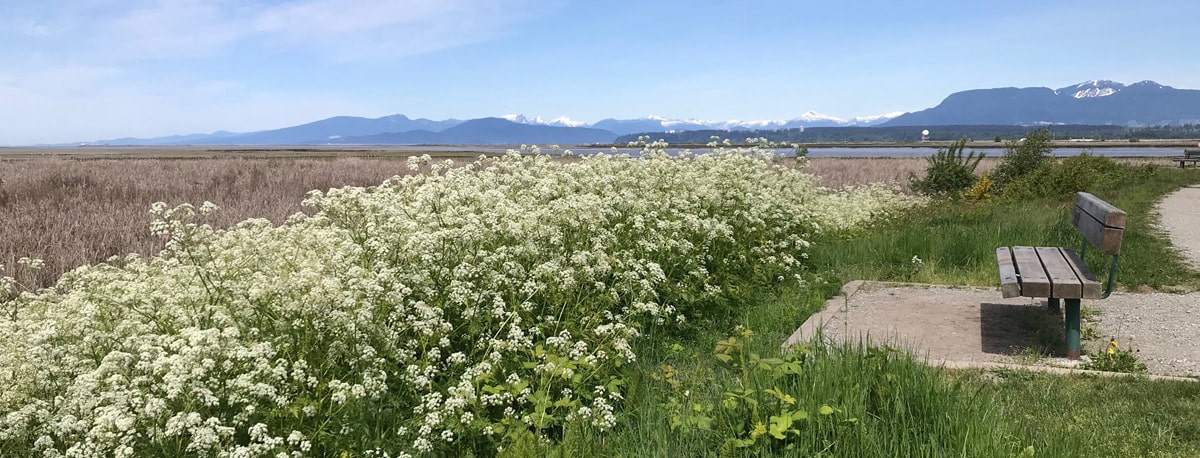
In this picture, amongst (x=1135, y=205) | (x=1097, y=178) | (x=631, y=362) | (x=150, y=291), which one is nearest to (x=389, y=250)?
(x=150, y=291)

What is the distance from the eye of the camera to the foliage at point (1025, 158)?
2239 centimetres

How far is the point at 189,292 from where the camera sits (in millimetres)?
4793

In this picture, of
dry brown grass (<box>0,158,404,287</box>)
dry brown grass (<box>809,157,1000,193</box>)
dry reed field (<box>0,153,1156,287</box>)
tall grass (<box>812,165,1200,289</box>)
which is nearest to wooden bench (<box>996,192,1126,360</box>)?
tall grass (<box>812,165,1200,289</box>)

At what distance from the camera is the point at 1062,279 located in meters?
5.90

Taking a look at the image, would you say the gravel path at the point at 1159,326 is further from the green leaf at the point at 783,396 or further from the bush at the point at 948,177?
the bush at the point at 948,177

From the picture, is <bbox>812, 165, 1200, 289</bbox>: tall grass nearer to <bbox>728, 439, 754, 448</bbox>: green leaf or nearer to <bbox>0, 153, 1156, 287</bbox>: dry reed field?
<bbox>0, 153, 1156, 287</bbox>: dry reed field

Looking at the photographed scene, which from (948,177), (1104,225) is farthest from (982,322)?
(948,177)

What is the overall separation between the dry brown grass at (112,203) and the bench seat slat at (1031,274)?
35.8 feet

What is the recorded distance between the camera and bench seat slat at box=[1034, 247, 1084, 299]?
5754 mm

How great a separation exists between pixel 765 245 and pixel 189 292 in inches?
288

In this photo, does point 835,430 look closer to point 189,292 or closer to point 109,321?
point 189,292

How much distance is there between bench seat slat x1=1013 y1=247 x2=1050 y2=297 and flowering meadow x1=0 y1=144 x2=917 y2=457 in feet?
9.55

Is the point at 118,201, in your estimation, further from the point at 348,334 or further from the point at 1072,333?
the point at 1072,333

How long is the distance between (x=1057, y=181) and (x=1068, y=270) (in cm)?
1602
